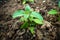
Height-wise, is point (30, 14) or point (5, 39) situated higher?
point (30, 14)

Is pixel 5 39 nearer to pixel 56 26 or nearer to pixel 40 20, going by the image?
pixel 40 20

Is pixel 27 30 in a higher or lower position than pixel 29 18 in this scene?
A: lower

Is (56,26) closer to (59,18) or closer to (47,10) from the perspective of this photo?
(59,18)

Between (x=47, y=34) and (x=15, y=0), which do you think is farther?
(x=15, y=0)

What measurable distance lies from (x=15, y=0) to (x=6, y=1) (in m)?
0.16

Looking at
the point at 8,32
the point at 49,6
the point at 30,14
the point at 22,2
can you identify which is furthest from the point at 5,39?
the point at 49,6

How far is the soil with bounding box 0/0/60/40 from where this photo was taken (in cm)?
204

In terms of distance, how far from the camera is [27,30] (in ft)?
6.85

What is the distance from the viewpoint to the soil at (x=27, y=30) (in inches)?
80.4

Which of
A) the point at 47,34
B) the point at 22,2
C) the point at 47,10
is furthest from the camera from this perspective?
the point at 22,2

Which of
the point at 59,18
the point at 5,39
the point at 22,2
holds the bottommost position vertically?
the point at 5,39

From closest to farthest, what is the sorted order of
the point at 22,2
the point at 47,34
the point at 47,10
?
the point at 47,34
the point at 47,10
the point at 22,2

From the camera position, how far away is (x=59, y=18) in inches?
85.1

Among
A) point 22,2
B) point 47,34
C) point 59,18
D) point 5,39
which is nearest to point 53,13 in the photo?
point 59,18
